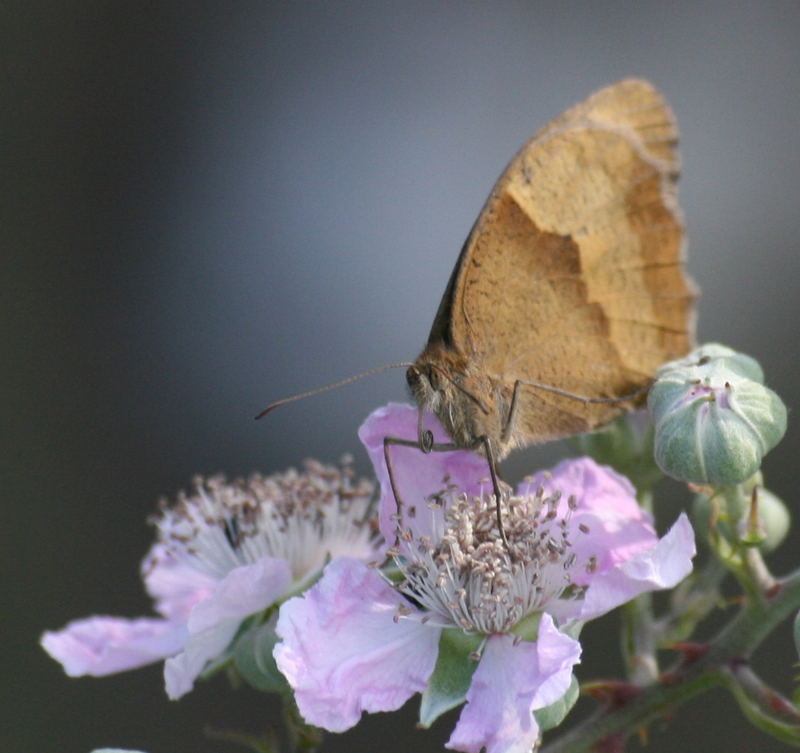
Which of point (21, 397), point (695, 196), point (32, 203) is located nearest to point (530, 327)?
point (21, 397)

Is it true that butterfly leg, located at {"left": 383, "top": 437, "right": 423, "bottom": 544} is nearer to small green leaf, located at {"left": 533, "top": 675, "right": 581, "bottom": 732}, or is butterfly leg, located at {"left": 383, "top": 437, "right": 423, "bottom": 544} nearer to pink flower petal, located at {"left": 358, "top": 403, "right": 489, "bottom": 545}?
pink flower petal, located at {"left": 358, "top": 403, "right": 489, "bottom": 545}

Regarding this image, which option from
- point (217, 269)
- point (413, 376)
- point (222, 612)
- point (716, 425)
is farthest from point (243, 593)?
point (217, 269)

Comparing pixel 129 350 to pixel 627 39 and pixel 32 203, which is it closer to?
pixel 32 203

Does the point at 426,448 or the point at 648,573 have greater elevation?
the point at 426,448

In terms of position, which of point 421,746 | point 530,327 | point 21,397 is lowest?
point 421,746

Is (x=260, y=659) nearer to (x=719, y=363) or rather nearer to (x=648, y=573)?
(x=648, y=573)

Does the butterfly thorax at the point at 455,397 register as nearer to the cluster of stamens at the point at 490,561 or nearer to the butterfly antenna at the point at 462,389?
the butterfly antenna at the point at 462,389

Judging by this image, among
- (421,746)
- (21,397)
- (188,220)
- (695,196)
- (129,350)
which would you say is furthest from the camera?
(188,220)
